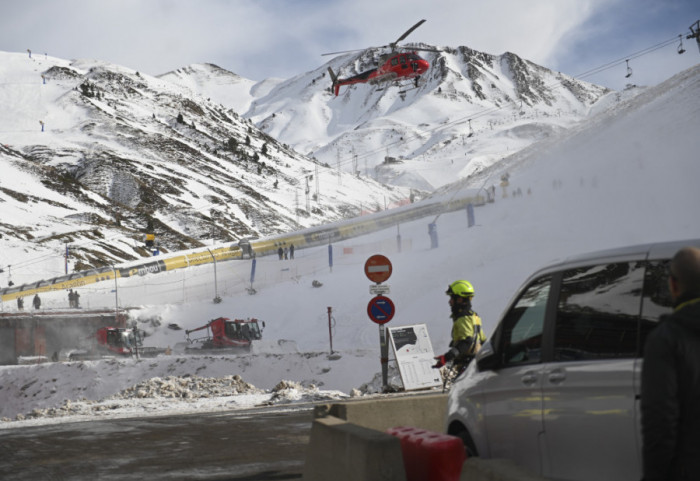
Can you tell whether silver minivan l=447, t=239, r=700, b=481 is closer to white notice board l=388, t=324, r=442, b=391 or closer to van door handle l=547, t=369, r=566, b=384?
van door handle l=547, t=369, r=566, b=384

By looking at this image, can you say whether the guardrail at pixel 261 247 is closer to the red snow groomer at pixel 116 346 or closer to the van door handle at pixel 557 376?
the red snow groomer at pixel 116 346

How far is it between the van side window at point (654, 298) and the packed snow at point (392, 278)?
14021 mm

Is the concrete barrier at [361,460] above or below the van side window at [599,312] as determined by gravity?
below

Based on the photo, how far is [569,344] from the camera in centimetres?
416

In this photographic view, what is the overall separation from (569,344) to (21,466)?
6725 mm

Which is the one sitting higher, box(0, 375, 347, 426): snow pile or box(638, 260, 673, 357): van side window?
box(638, 260, 673, 357): van side window

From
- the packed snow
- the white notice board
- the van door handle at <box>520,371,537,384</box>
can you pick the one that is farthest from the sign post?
the van door handle at <box>520,371,537,384</box>

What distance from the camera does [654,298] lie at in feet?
12.0

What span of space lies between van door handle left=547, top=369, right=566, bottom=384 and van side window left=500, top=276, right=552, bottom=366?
220mm

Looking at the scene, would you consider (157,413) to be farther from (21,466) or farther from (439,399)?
(439,399)

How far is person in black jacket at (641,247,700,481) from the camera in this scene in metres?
2.77

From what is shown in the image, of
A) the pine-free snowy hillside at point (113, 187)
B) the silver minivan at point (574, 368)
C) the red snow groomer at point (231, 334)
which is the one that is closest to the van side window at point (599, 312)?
→ the silver minivan at point (574, 368)

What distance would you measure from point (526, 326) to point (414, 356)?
11086 mm

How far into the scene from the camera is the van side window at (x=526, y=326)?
4.52m
